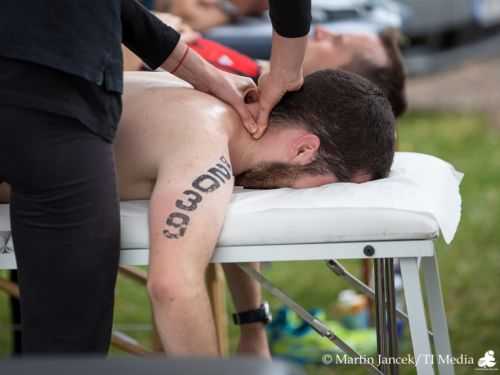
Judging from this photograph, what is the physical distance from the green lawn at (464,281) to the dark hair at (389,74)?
0.90 meters

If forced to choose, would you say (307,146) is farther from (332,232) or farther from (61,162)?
(61,162)

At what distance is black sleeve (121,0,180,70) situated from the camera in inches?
89.6

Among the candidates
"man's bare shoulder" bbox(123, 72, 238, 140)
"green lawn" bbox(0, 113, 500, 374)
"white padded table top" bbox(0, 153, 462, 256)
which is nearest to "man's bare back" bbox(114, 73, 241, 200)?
"man's bare shoulder" bbox(123, 72, 238, 140)

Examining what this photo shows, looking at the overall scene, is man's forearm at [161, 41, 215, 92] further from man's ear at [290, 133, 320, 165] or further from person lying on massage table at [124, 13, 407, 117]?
person lying on massage table at [124, 13, 407, 117]

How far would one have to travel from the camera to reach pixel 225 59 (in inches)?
129

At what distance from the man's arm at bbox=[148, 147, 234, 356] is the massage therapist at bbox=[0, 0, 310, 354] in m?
0.09

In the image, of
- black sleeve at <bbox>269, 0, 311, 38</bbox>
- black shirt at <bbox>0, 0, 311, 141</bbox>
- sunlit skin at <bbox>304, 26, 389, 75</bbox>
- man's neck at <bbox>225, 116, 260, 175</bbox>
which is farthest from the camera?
sunlit skin at <bbox>304, 26, 389, 75</bbox>

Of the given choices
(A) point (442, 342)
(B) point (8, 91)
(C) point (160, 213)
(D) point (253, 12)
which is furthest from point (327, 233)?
(D) point (253, 12)

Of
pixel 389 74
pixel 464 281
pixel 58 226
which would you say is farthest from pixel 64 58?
pixel 464 281

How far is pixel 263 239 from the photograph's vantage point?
6.89ft

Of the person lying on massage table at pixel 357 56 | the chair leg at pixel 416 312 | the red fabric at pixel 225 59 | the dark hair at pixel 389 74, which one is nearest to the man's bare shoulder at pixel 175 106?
the chair leg at pixel 416 312

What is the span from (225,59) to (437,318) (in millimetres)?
1190

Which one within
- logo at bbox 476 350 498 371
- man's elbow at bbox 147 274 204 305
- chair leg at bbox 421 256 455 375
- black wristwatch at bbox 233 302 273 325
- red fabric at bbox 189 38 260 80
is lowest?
logo at bbox 476 350 498 371

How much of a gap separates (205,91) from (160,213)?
508mm
